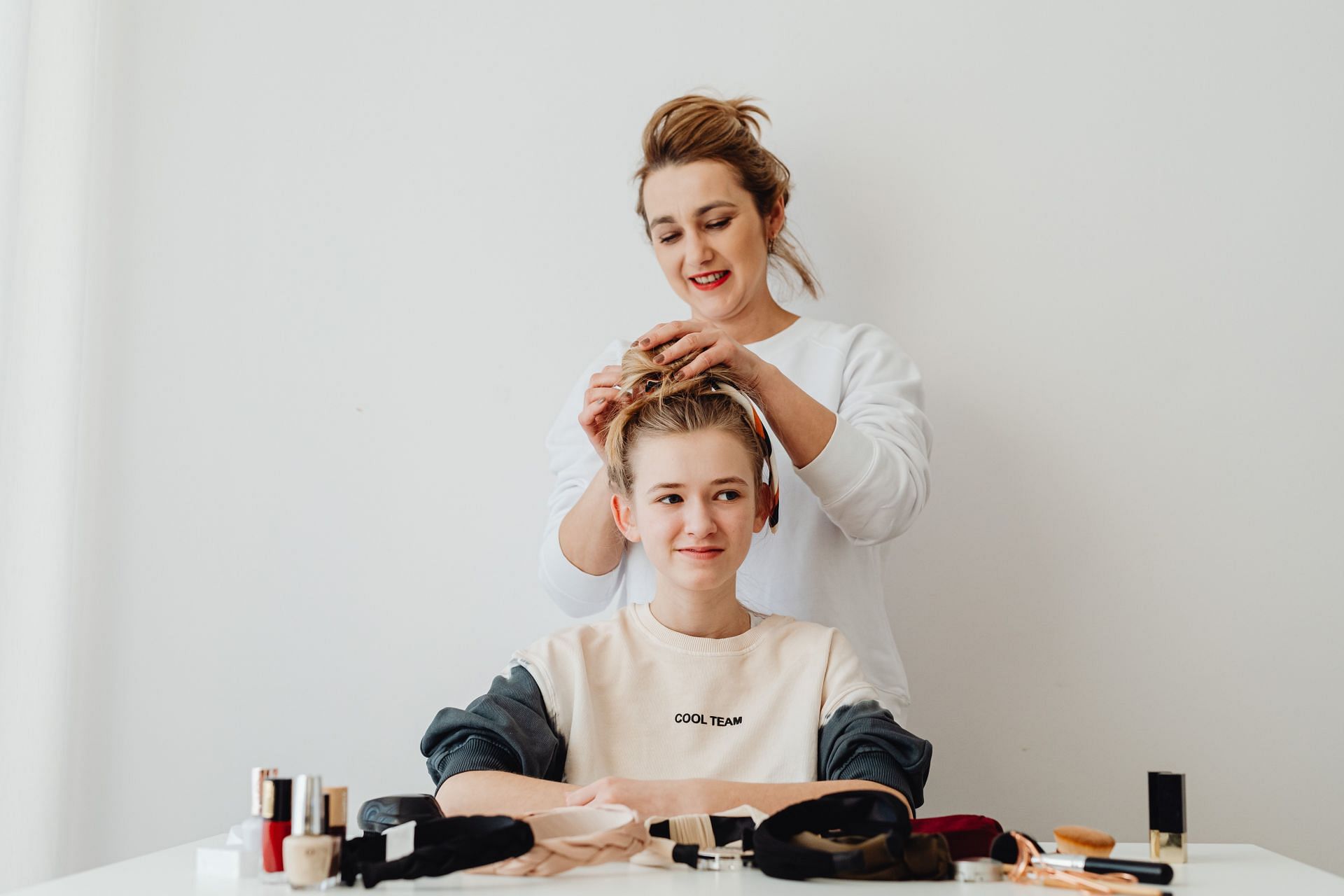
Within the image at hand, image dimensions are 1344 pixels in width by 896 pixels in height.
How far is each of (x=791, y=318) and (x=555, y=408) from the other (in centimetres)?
40

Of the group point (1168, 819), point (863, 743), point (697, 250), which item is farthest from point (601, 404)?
point (1168, 819)

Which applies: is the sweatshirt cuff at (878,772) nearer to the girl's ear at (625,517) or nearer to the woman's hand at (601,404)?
the girl's ear at (625,517)

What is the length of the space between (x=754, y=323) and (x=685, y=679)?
0.61 m

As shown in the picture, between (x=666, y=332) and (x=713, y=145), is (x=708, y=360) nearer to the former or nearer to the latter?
(x=666, y=332)

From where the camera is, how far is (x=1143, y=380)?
66.6 inches

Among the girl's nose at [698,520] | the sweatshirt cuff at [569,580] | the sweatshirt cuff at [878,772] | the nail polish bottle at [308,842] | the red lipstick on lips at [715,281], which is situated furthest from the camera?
the red lipstick on lips at [715,281]

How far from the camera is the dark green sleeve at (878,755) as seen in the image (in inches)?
39.9

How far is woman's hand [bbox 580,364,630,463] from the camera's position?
1265 millimetres

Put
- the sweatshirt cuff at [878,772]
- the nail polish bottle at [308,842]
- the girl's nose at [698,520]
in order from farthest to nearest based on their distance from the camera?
the girl's nose at [698,520] < the sweatshirt cuff at [878,772] < the nail polish bottle at [308,842]

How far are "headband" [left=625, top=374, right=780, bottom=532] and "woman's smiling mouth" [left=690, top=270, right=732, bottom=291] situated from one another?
0.35 m

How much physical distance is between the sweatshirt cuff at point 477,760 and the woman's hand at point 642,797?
0.37 ft

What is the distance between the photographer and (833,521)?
1382mm

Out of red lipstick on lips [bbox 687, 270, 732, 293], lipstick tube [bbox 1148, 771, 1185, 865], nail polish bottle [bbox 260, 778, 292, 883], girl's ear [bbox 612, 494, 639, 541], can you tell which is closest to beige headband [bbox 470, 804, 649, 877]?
nail polish bottle [bbox 260, 778, 292, 883]

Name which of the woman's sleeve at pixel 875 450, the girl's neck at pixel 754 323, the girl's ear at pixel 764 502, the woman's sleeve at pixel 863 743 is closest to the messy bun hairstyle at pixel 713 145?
the girl's neck at pixel 754 323
